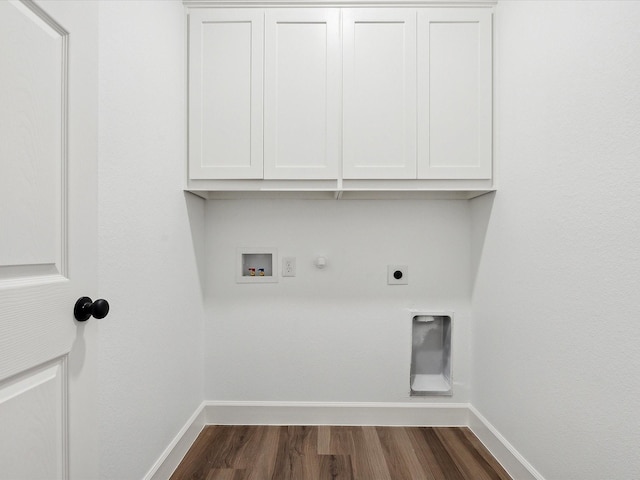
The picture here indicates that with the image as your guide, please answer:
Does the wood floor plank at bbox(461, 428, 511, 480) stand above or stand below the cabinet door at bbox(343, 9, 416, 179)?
below

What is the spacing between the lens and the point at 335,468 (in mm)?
1632

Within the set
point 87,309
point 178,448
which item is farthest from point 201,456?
point 87,309

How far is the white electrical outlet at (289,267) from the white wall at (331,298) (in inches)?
1.1

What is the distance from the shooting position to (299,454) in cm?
173

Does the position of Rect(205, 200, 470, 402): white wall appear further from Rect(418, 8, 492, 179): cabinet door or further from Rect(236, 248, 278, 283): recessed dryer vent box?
Rect(418, 8, 492, 179): cabinet door

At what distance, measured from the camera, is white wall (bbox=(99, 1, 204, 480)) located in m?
1.11

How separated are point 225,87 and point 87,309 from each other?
124cm

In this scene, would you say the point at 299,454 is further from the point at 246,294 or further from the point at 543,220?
the point at 543,220

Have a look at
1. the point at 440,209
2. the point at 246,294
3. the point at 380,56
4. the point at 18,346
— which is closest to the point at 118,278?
the point at 18,346

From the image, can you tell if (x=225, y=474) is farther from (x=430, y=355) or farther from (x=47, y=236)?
(x=47, y=236)

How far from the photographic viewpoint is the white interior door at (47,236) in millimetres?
683

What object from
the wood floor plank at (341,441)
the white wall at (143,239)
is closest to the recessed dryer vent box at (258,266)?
the white wall at (143,239)

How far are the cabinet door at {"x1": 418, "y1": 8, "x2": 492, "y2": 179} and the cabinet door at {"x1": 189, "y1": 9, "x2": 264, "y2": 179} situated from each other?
0.78 metres

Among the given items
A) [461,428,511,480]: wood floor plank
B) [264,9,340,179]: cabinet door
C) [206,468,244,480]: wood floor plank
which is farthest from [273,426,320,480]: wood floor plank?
[264,9,340,179]: cabinet door
